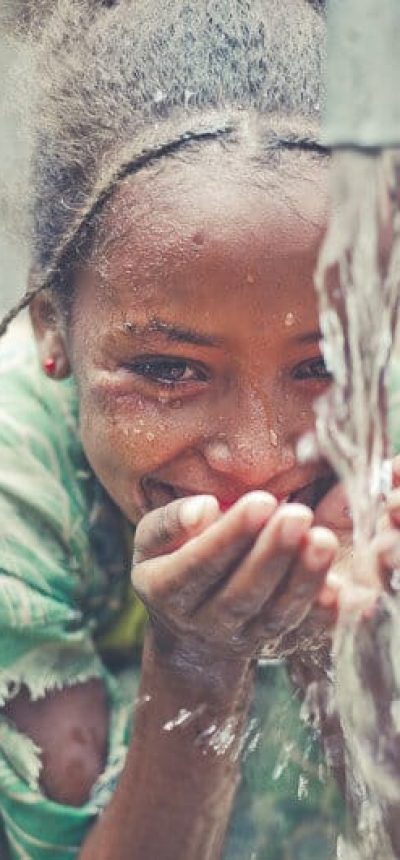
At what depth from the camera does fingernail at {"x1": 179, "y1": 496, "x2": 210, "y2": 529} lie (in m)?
1.41

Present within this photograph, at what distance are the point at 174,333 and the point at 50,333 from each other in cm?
32

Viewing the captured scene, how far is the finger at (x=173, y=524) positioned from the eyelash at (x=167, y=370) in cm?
24

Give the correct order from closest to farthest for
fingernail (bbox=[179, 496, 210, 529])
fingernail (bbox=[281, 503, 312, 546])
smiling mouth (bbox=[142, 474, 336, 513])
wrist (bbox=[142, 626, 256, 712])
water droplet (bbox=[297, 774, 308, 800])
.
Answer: fingernail (bbox=[281, 503, 312, 546]) < fingernail (bbox=[179, 496, 210, 529]) < wrist (bbox=[142, 626, 256, 712]) < smiling mouth (bbox=[142, 474, 336, 513]) < water droplet (bbox=[297, 774, 308, 800])

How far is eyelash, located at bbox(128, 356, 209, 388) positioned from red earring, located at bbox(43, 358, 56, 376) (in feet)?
0.72

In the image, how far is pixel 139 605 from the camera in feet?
7.21

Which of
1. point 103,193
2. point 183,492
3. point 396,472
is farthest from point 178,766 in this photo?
point 103,193

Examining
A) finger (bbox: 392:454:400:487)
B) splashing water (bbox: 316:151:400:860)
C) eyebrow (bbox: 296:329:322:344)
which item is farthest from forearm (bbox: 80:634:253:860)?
eyebrow (bbox: 296:329:322:344)

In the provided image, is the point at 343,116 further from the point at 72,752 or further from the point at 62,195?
the point at 72,752

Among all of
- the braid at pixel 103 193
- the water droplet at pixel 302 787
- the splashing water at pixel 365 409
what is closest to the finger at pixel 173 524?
the splashing water at pixel 365 409

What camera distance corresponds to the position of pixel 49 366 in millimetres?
1973

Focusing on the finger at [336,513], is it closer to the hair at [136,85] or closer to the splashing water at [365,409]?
the splashing water at [365,409]

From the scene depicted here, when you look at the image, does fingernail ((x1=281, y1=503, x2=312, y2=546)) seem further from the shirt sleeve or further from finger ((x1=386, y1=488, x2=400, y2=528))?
the shirt sleeve

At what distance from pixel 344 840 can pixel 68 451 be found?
698mm

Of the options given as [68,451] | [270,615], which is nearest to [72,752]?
[68,451]
